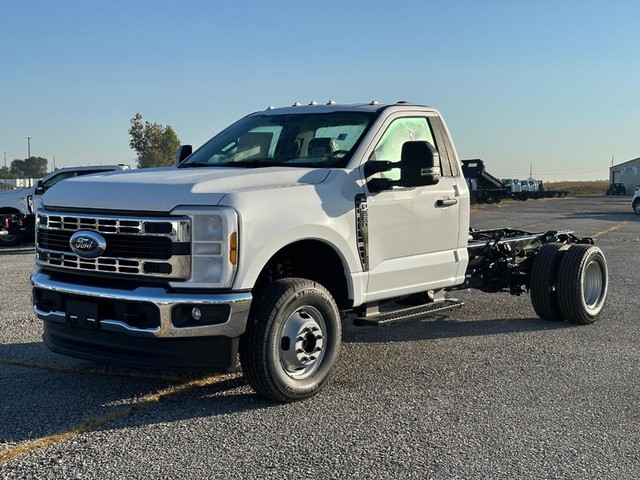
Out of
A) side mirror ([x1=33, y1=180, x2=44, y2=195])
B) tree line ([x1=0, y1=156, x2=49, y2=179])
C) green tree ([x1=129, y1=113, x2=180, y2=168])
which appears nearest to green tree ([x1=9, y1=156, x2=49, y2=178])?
tree line ([x1=0, y1=156, x2=49, y2=179])

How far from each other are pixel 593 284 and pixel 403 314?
10.5 feet

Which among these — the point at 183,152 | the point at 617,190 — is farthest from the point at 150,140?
the point at 183,152

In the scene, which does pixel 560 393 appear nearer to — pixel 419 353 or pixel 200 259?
pixel 419 353

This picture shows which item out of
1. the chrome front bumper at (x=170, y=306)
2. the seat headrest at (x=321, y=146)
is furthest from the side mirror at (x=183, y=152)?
the chrome front bumper at (x=170, y=306)

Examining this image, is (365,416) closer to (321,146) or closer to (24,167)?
(321,146)

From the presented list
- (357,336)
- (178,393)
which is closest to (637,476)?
(178,393)

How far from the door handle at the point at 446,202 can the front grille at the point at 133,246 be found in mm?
2506

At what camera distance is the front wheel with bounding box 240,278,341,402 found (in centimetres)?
481

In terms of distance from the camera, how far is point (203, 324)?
4.63m

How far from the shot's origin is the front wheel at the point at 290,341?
481 cm

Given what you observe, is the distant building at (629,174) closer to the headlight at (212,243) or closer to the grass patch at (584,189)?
the grass patch at (584,189)

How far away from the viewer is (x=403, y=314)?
6047 mm

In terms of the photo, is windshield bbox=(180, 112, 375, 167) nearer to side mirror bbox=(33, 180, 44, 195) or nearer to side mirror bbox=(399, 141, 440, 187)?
side mirror bbox=(399, 141, 440, 187)

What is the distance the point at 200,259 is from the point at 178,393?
1.16 metres
